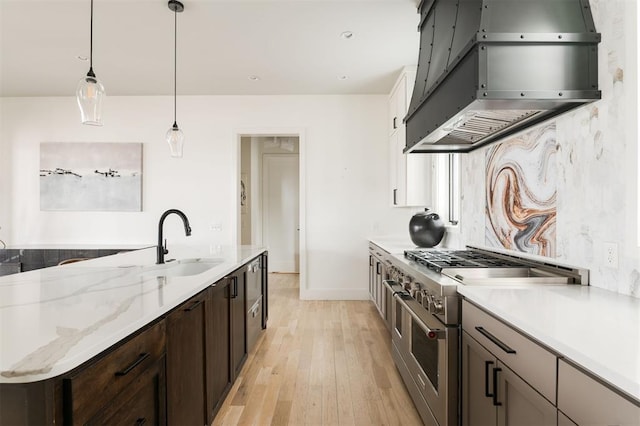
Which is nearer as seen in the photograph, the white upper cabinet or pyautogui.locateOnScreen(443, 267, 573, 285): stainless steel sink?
pyautogui.locateOnScreen(443, 267, 573, 285): stainless steel sink

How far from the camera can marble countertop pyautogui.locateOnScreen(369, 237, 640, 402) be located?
0.75 metres

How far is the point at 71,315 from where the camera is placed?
108cm

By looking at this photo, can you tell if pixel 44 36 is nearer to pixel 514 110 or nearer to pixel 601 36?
pixel 514 110

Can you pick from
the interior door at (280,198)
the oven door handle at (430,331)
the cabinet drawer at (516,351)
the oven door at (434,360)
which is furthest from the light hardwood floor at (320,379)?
the interior door at (280,198)

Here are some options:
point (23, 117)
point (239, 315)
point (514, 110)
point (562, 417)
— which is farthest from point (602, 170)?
point (23, 117)

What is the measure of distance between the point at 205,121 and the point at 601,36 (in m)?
4.45

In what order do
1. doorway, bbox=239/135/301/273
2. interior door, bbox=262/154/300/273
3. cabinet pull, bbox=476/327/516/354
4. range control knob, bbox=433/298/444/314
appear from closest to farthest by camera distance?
1. cabinet pull, bbox=476/327/516/354
2. range control knob, bbox=433/298/444/314
3. doorway, bbox=239/135/301/273
4. interior door, bbox=262/154/300/273

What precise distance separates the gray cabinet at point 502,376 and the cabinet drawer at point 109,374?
3.91ft

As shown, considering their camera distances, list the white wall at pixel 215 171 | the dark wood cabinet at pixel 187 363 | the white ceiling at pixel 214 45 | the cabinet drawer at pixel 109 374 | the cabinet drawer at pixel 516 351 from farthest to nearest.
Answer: the white wall at pixel 215 171 < the white ceiling at pixel 214 45 < the dark wood cabinet at pixel 187 363 < the cabinet drawer at pixel 516 351 < the cabinet drawer at pixel 109 374

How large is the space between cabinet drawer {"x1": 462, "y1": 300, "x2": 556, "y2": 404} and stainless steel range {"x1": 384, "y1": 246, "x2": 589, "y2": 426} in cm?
17

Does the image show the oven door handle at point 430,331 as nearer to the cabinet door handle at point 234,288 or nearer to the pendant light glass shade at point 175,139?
the cabinet door handle at point 234,288

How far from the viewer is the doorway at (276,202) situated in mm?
6887

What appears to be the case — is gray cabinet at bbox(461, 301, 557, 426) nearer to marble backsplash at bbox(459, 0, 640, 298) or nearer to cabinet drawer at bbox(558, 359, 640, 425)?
cabinet drawer at bbox(558, 359, 640, 425)

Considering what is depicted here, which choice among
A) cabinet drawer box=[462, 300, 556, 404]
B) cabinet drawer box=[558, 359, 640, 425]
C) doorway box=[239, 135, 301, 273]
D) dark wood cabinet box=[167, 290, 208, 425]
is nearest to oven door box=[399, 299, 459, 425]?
cabinet drawer box=[462, 300, 556, 404]
